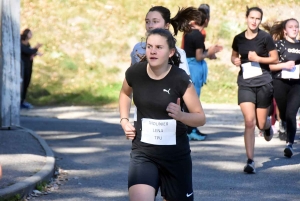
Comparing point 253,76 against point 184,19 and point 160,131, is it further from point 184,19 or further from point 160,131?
point 160,131

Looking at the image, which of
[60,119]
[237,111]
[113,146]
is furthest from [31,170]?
[237,111]

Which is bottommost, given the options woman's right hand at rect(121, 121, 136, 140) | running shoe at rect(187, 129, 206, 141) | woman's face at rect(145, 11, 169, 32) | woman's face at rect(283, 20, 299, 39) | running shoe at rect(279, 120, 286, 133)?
running shoe at rect(187, 129, 206, 141)

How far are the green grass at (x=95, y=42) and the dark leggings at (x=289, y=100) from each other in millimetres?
7419

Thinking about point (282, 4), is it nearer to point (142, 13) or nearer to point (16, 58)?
point (142, 13)

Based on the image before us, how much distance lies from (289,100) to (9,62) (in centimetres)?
437

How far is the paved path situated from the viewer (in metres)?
8.60

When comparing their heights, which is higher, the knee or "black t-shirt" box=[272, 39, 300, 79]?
"black t-shirt" box=[272, 39, 300, 79]

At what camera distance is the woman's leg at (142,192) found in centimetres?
568

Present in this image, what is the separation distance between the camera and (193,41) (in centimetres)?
1256

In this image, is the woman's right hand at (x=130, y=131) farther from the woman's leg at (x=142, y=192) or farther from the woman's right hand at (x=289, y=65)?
the woman's right hand at (x=289, y=65)

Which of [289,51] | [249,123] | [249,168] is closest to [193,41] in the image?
[289,51]

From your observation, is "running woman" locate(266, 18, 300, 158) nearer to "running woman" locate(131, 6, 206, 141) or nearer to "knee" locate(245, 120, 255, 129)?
"knee" locate(245, 120, 255, 129)

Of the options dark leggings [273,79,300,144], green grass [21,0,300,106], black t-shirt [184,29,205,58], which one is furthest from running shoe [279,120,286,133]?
green grass [21,0,300,106]

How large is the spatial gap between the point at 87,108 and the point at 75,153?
6.70 m
